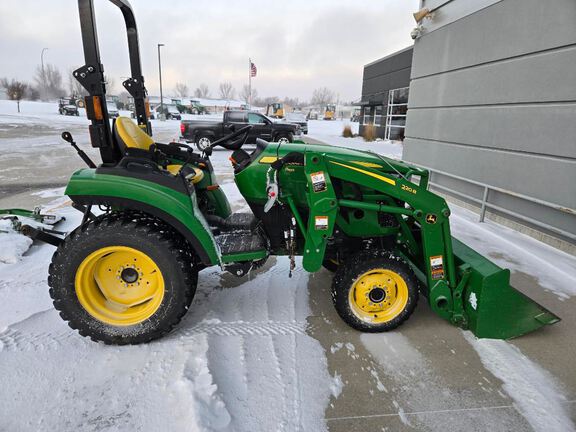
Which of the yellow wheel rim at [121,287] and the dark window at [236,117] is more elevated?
the dark window at [236,117]

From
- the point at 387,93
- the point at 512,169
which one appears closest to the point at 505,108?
the point at 512,169

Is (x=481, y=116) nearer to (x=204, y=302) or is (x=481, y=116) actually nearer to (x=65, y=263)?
(x=204, y=302)

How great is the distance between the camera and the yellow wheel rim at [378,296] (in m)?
2.64

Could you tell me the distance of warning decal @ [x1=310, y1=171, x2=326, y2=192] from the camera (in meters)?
2.48

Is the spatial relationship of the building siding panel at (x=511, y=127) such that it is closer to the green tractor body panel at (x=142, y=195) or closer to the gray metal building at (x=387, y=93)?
the green tractor body panel at (x=142, y=195)

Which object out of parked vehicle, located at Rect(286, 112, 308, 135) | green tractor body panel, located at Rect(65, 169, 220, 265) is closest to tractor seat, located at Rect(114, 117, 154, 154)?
green tractor body panel, located at Rect(65, 169, 220, 265)

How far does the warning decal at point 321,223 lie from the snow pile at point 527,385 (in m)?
1.31

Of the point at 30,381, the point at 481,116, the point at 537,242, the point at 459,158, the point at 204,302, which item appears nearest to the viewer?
the point at 30,381

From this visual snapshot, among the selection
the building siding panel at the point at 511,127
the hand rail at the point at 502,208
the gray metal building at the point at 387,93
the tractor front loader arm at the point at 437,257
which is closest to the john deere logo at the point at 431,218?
the tractor front loader arm at the point at 437,257

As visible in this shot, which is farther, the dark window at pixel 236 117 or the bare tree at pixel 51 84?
the bare tree at pixel 51 84

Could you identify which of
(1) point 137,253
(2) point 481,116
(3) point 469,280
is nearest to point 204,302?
(1) point 137,253

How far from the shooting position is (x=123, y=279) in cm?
257

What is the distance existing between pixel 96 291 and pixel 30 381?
62 centimetres

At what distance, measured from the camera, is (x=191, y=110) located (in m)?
52.5
